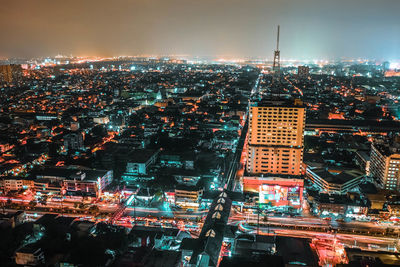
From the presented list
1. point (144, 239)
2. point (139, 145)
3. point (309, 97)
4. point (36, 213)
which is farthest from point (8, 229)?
point (309, 97)

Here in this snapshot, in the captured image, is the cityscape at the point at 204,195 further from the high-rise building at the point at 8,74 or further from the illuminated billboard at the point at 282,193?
the high-rise building at the point at 8,74

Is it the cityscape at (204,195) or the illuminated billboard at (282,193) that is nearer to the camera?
the cityscape at (204,195)

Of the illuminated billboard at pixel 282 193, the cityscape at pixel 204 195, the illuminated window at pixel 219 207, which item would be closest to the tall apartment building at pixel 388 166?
the cityscape at pixel 204 195

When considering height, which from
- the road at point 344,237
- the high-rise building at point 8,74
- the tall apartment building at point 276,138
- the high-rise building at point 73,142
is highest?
the high-rise building at point 8,74

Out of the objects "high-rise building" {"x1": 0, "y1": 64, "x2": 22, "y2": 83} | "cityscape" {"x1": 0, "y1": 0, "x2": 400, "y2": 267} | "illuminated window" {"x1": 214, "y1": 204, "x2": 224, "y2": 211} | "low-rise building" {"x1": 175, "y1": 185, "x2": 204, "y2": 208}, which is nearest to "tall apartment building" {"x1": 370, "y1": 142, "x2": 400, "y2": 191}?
"cityscape" {"x1": 0, "y1": 0, "x2": 400, "y2": 267}

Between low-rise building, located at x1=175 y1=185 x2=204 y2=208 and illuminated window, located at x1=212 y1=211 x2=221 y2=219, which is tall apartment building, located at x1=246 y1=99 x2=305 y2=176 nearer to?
low-rise building, located at x1=175 y1=185 x2=204 y2=208

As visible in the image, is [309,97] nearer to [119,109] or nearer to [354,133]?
[354,133]

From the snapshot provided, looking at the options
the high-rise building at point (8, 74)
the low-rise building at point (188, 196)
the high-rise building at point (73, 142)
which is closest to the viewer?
the low-rise building at point (188, 196)
